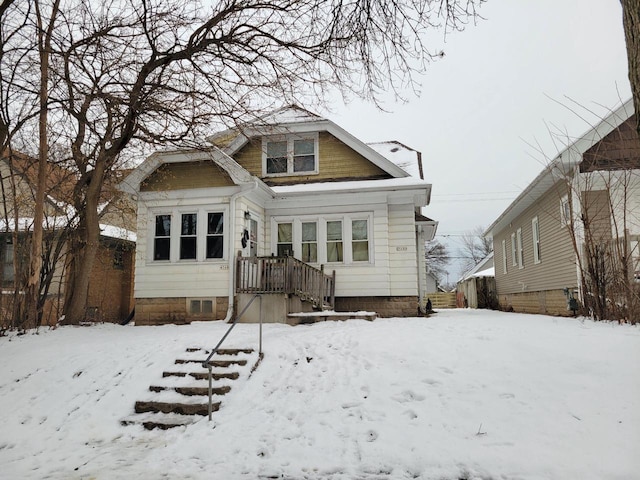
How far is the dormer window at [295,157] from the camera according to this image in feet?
48.4

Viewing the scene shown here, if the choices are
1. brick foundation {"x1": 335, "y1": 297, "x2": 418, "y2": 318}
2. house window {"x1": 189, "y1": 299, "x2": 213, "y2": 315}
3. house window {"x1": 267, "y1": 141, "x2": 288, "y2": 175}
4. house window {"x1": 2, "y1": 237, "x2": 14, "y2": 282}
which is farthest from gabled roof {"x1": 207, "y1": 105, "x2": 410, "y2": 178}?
house window {"x1": 2, "y1": 237, "x2": 14, "y2": 282}

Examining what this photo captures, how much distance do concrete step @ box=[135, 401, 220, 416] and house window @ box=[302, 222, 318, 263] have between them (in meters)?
8.07

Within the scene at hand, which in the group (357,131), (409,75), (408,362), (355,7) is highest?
(357,131)

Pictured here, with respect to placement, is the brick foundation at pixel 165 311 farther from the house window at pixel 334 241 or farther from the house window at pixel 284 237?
the house window at pixel 334 241

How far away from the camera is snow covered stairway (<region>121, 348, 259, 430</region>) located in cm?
588

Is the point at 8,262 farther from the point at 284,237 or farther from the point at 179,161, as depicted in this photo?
the point at 284,237

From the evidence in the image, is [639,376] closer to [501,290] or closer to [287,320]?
[287,320]

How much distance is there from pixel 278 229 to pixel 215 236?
2.35 meters

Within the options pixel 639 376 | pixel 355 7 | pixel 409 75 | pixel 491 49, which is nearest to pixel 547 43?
pixel 491 49

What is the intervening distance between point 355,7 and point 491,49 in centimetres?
215

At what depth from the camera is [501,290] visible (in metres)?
21.5

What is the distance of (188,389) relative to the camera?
6.47 m

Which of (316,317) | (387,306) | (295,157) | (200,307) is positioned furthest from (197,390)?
(295,157)

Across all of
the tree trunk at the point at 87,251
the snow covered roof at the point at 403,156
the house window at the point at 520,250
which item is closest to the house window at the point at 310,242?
the snow covered roof at the point at 403,156
